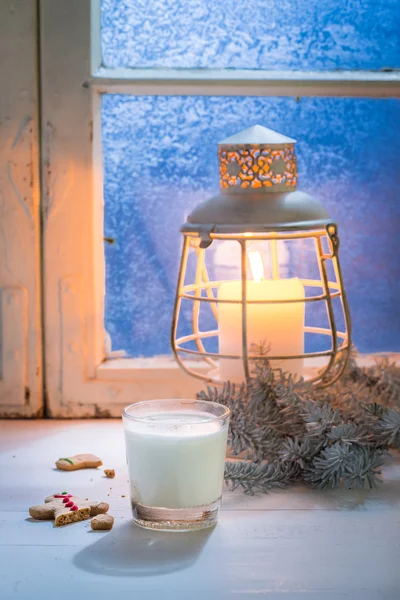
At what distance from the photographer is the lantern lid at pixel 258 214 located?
3.48 feet

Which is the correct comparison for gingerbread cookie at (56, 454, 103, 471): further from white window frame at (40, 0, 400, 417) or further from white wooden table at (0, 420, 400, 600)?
white window frame at (40, 0, 400, 417)

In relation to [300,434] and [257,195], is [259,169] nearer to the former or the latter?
[257,195]

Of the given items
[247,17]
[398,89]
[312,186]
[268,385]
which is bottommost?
[268,385]

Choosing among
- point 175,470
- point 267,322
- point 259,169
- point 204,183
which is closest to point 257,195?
point 259,169

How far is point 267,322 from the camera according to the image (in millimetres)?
1132

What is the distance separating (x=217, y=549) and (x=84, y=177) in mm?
662

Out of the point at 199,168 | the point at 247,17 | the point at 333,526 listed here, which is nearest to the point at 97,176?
the point at 199,168

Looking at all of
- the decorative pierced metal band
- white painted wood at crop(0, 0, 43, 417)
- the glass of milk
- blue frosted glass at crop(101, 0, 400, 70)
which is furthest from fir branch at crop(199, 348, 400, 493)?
blue frosted glass at crop(101, 0, 400, 70)

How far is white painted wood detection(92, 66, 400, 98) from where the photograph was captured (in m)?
1.31

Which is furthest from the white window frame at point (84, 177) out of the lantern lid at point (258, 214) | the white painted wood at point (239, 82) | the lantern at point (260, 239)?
the lantern lid at point (258, 214)

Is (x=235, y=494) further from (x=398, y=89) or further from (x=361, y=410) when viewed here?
(x=398, y=89)

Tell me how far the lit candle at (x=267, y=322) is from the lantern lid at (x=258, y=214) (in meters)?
0.10

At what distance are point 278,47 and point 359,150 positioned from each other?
0.66ft

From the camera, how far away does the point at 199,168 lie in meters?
1.36
